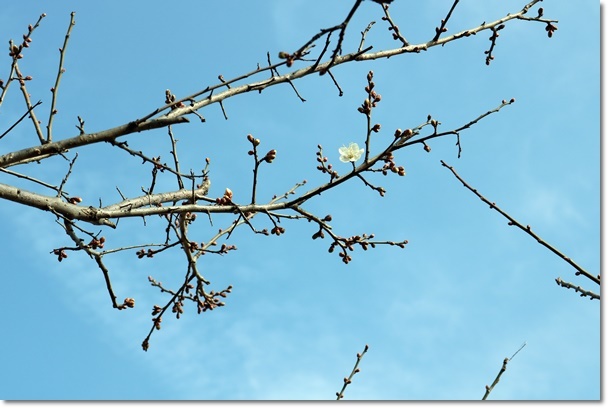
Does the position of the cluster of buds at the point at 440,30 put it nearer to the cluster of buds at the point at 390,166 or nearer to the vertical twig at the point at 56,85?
the cluster of buds at the point at 390,166

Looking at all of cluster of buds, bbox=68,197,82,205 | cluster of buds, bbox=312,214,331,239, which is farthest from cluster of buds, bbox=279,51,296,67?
cluster of buds, bbox=68,197,82,205

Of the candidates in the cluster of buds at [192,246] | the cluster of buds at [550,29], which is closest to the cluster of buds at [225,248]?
the cluster of buds at [192,246]

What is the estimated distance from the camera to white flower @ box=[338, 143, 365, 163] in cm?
434

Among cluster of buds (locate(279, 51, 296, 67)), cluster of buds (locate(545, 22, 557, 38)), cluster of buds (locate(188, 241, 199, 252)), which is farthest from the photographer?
cluster of buds (locate(545, 22, 557, 38))

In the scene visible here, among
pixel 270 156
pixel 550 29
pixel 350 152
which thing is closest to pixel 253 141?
pixel 270 156

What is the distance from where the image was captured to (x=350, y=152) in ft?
14.3

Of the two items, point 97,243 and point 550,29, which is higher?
point 550,29

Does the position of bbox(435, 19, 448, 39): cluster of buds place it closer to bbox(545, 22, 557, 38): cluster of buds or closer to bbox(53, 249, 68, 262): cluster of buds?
bbox(545, 22, 557, 38): cluster of buds

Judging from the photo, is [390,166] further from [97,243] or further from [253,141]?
[97,243]

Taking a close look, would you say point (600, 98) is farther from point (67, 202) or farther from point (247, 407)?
point (67, 202)

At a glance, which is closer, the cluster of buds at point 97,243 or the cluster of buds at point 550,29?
the cluster of buds at point 97,243

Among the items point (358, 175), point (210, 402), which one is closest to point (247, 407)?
Answer: point (210, 402)

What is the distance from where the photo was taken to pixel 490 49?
554 centimetres

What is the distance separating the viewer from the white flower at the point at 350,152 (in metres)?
4.34
